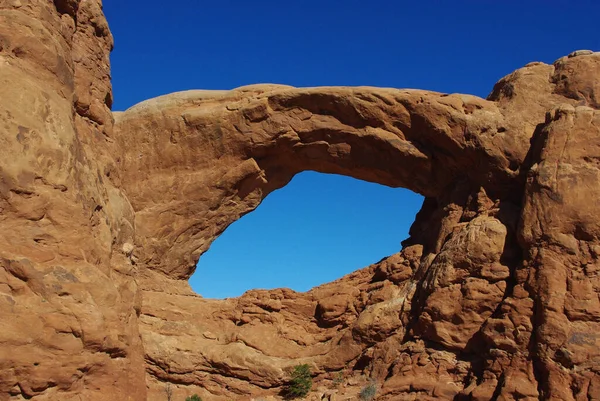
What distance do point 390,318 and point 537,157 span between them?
17.0 feet

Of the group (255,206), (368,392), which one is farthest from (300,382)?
(255,206)

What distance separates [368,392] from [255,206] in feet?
22.0

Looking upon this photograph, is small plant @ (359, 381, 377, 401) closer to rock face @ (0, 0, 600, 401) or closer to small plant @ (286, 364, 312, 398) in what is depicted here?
rock face @ (0, 0, 600, 401)

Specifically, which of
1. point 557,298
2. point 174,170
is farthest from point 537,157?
point 174,170

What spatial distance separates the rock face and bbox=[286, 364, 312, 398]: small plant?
12.0 inches

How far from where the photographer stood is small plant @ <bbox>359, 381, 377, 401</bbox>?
14570 millimetres

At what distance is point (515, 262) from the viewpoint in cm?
1442

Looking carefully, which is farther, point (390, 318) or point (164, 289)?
point (164, 289)

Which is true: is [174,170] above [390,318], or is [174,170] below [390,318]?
above

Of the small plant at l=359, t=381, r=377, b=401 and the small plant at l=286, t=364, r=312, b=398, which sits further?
the small plant at l=286, t=364, r=312, b=398

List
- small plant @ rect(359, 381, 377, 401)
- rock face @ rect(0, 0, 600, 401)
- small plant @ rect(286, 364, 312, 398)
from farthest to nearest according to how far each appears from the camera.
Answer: small plant @ rect(286, 364, 312, 398), small plant @ rect(359, 381, 377, 401), rock face @ rect(0, 0, 600, 401)

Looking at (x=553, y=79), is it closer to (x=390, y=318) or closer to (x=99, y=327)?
(x=390, y=318)

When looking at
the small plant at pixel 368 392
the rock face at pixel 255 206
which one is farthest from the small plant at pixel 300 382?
the small plant at pixel 368 392

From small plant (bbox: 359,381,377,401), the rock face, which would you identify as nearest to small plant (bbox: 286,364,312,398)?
the rock face
